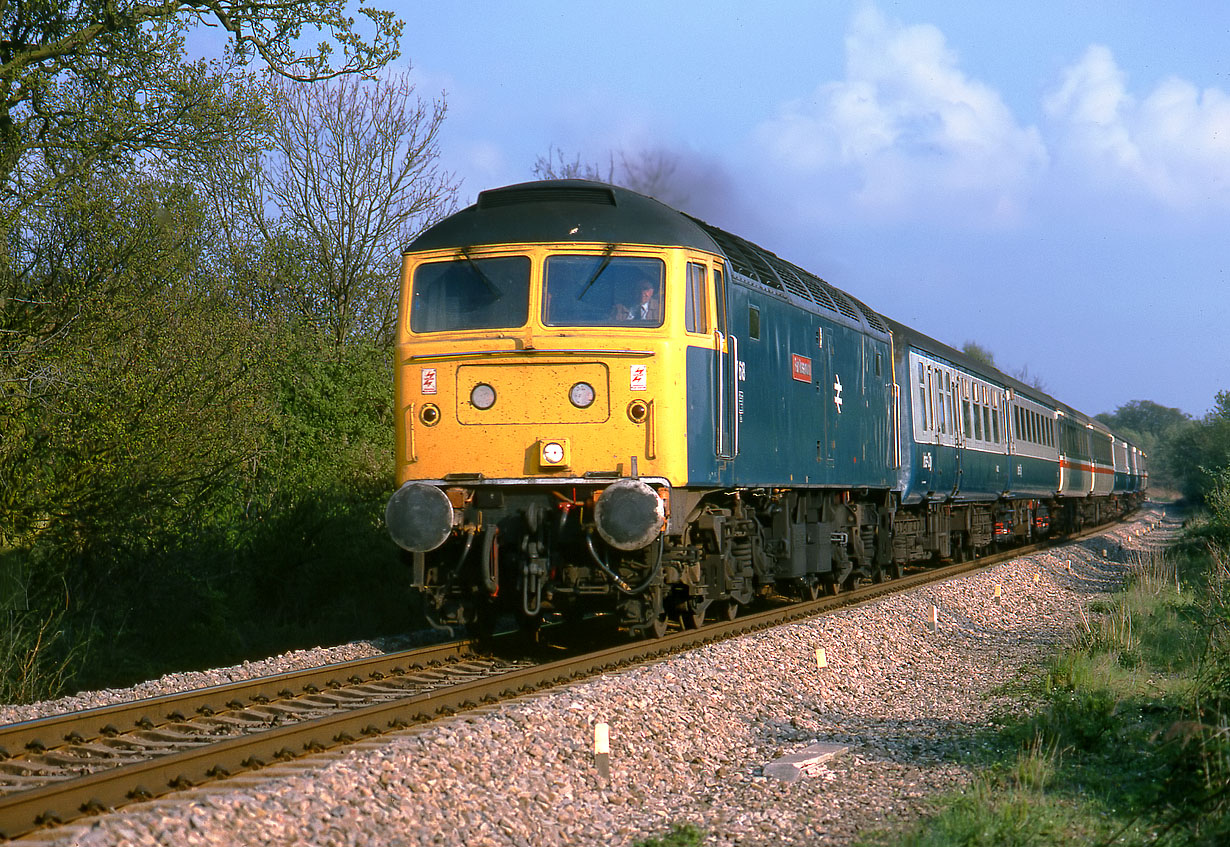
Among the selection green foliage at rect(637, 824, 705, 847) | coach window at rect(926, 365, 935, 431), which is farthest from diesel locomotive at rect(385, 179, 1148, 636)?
coach window at rect(926, 365, 935, 431)

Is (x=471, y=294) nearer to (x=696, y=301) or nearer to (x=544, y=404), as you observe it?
(x=544, y=404)

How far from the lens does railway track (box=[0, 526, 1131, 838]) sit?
4984 millimetres

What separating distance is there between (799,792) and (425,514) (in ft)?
12.4

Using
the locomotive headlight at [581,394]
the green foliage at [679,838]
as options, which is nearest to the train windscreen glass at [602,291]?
the locomotive headlight at [581,394]

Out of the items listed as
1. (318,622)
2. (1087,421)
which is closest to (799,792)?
(318,622)

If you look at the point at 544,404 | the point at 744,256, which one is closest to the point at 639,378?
the point at 544,404

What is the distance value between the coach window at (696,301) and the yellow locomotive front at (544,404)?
0.02 metres

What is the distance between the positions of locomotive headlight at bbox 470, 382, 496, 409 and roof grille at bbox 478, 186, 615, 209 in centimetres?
163

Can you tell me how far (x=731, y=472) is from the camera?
9.82m

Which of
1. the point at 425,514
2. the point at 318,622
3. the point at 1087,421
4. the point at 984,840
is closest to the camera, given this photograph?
the point at 984,840

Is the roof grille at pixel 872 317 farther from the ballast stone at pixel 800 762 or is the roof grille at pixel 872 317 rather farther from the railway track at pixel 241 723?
the ballast stone at pixel 800 762

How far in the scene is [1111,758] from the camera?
22.1 ft

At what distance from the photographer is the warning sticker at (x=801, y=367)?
464 inches

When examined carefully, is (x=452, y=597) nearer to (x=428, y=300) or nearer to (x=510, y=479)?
(x=510, y=479)
